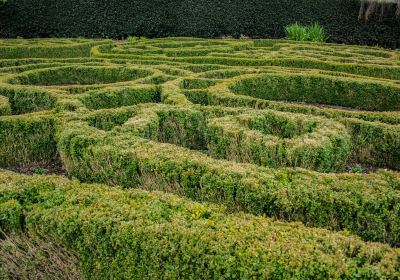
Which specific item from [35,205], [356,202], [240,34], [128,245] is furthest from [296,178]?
[240,34]

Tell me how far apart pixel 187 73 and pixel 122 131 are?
5229 mm

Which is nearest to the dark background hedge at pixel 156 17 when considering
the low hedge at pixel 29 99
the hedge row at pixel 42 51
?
the hedge row at pixel 42 51

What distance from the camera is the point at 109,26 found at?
77.3 feet

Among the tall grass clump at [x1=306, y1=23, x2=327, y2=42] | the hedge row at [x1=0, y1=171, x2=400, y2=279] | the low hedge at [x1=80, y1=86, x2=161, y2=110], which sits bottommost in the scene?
the hedge row at [x1=0, y1=171, x2=400, y2=279]

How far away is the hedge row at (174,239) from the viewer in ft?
10.9

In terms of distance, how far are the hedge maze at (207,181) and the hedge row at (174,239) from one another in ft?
0.04

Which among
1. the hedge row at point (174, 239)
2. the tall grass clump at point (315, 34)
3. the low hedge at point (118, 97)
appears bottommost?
the hedge row at point (174, 239)

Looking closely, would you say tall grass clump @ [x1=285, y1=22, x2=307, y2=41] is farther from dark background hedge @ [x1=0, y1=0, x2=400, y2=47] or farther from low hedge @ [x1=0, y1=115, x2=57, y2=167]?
low hedge @ [x1=0, y1=115, x2=57, y2=167]

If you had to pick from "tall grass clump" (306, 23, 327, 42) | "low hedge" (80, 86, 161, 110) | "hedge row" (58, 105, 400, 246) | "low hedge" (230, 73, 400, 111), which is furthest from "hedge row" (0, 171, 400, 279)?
"tall grass clump" (306, 23, 327, 42)

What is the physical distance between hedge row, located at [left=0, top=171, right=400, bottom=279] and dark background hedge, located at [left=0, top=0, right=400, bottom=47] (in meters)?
20.3

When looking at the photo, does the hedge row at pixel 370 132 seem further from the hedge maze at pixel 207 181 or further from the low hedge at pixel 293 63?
the low hedge at pixel 293 63

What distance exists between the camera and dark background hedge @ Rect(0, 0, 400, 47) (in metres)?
23.2

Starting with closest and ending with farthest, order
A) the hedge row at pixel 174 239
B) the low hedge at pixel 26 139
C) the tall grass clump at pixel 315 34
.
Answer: the hedge row at pixel 174 239 → the low hedge at pixel 26 139 → the tall grass clump at pixel 315 34

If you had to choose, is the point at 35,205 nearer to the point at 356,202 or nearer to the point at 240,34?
the point at 356,202
